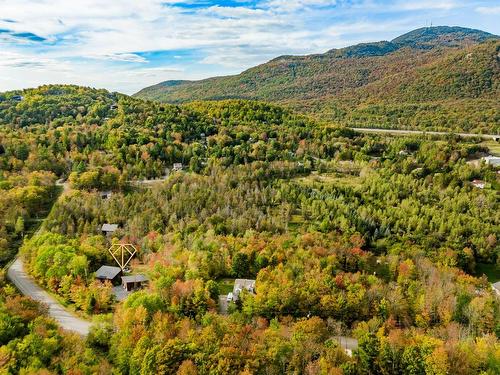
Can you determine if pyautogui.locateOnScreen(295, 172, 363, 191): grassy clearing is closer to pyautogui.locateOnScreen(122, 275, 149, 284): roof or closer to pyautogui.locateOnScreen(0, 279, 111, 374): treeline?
pyautogui.locateOnScreen(122, 275, 149, 284): roof

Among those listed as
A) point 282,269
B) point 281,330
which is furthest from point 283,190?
point 281,330

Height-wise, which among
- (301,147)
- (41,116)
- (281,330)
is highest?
(41,116)

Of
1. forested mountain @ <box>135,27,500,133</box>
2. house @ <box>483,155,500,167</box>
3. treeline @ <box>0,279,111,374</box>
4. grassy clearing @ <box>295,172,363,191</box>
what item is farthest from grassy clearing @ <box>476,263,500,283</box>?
forested mountain @ <box>135,27,500,133</box>

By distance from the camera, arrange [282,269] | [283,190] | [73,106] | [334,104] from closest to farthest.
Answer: [282,269], [283,190], [73,106], [334,104]

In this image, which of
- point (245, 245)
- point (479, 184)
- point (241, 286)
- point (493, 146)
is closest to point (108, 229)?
point (245, 245)

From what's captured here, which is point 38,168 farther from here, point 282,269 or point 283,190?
point 282,269

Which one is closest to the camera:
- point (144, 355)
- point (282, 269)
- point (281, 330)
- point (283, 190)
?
point (144, 355)

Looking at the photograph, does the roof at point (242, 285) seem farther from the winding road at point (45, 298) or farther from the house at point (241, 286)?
the winding road at point (45, 298)
